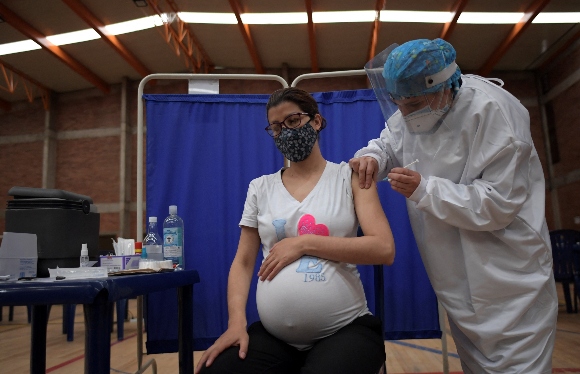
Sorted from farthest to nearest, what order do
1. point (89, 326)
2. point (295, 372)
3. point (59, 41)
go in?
point (59, 41) < point (295, 372) < point (89, 326)

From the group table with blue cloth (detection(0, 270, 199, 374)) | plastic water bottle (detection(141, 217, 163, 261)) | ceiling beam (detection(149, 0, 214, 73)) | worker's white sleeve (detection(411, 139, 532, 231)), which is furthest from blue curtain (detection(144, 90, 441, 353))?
ceiling beam (detection(149, 0, 214, 73))

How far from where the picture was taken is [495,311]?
49.2 inches

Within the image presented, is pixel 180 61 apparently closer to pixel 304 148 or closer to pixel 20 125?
pixel 20 125

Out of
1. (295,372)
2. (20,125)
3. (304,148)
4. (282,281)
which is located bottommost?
(295,372)

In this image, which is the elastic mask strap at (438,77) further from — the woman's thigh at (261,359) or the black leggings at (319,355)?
the woman's thigh at (261,359)

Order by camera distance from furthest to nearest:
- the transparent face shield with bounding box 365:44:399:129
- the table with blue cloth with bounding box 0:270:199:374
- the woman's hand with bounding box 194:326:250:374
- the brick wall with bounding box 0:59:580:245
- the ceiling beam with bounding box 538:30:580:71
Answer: the brick wall with bounding box 0:59:580:245 → the ceiling beam with bounding box 538:30:580:71 → the transparent face shield with bounding box 365:44:399:129 → the woman's hand with bounding box 194:326:250:374 → the table with blue cloth with bounding box 0:270:199:374

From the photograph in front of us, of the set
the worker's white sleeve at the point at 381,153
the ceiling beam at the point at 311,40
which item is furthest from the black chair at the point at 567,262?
the ceiling beam at the point at 311,40

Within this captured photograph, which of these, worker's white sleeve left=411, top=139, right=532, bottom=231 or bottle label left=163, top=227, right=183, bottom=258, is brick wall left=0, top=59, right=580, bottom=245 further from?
worker's white sleeve left=411, top=139, right=532, bottom=231

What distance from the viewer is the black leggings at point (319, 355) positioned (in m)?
1.00

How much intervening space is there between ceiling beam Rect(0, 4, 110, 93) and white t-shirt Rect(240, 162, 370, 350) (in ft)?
24.3

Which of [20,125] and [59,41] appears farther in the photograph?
[20,125]

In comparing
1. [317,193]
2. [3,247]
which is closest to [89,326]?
[3,247]

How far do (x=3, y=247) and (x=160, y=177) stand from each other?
90 centimetres

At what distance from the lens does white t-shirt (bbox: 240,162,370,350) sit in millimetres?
1140
